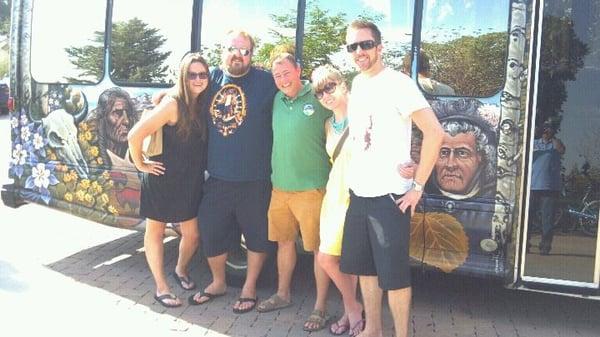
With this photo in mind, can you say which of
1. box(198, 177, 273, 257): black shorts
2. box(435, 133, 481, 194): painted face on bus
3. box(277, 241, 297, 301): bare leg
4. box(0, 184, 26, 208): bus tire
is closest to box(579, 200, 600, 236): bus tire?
box(435, 133, 481, 194): painted face on bus

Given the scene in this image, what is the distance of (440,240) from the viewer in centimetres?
461

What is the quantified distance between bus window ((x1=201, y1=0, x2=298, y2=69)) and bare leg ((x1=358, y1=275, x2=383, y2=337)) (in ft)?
6.19

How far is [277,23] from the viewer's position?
16.3 feet

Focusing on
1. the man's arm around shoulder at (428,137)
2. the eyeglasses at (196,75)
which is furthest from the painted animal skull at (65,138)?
the man's arm around shoulder at (428,137)

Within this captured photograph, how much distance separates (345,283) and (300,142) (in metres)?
0.95

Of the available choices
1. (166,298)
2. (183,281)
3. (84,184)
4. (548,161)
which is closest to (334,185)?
(548,161)

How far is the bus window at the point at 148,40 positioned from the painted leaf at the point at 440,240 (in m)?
2.28

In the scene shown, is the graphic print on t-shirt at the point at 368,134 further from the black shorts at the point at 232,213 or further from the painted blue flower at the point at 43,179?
the painted blue flower at the point at 43,179

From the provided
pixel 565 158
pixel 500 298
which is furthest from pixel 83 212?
pixel 565 158

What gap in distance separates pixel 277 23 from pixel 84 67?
1794 mm

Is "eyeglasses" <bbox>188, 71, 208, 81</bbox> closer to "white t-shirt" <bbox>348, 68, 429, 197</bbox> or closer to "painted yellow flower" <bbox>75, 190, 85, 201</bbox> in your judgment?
"white t-shirt" <bbox>348, 68, 429, 197</bbox>

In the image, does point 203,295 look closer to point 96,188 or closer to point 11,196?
point 96,188

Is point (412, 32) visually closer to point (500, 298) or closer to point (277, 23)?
point (277, 23)

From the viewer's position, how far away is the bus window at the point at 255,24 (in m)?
4.94
